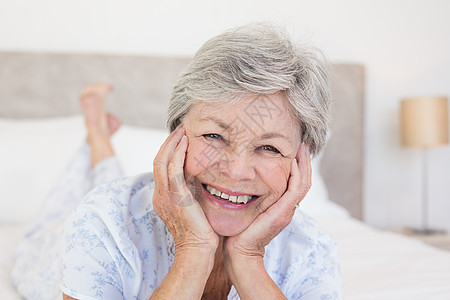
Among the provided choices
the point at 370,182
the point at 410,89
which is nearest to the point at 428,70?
the point at 410,89

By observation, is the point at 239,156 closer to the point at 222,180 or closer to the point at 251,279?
the point at 222,180

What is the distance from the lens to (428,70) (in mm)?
3453

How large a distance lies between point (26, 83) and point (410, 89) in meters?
2.61

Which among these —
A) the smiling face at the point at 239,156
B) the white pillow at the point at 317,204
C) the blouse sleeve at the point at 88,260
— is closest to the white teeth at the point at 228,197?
the smiling face at the point at 239,156

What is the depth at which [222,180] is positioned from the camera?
38.5 inches

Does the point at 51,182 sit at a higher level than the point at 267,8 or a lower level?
lower

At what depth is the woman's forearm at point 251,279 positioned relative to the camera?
98 centimetres

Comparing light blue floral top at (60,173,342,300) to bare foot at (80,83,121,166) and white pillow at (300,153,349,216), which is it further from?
white pillow at (300,153,349,216)

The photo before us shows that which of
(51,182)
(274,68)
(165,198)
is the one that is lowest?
(51,182)

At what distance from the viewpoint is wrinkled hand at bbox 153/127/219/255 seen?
0.98 metres

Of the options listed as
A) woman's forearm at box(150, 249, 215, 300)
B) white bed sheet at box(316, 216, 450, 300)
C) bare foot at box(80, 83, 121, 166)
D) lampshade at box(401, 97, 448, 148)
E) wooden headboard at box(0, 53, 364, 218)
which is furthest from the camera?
lampshade at box(401, 97, 448, 148)

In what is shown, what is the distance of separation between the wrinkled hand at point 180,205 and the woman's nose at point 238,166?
0.10 metres

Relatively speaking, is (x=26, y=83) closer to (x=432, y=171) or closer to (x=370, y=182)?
(x=370, y=182)

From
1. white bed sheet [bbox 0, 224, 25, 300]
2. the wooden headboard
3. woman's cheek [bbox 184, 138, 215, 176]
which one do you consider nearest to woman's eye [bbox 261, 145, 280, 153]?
woman's cheek [bbox 184, 138, 215, 176]
